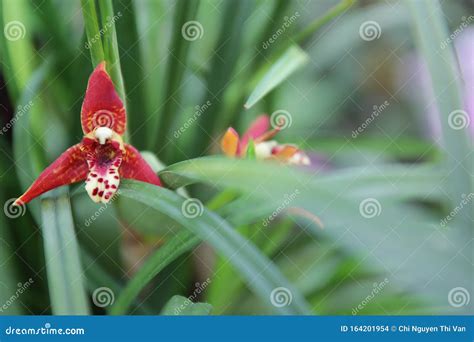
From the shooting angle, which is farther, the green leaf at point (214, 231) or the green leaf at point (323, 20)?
the green leaf at point (323, 20)

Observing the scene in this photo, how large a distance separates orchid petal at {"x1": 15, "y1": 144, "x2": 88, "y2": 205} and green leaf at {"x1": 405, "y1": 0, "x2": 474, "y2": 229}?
498mm

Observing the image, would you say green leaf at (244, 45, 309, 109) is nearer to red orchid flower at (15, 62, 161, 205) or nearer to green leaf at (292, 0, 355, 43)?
green leaf at (292, 0, 355, 43)

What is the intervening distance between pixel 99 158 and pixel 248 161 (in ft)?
0.67

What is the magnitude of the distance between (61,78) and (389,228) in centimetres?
51

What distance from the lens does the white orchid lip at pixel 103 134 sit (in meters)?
0.91

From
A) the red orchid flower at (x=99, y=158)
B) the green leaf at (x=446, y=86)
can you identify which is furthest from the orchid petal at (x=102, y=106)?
the green leaf at (x=446, y=86)

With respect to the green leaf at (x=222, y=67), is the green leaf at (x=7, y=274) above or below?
below

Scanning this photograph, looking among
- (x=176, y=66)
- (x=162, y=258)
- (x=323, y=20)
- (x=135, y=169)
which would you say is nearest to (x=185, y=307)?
(x=162, y=258)

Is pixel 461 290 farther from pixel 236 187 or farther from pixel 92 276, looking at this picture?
pixel 92 276

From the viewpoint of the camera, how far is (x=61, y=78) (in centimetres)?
98

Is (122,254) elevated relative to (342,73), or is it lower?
lower

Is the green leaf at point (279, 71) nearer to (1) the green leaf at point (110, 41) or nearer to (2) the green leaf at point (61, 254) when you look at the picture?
(1) the green leaf at point (110, 41)

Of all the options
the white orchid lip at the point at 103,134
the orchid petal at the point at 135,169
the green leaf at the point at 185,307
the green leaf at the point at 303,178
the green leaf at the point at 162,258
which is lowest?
the green leaf at the point at 185,307

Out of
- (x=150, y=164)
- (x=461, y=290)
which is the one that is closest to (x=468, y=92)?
(x=461, y=290)
